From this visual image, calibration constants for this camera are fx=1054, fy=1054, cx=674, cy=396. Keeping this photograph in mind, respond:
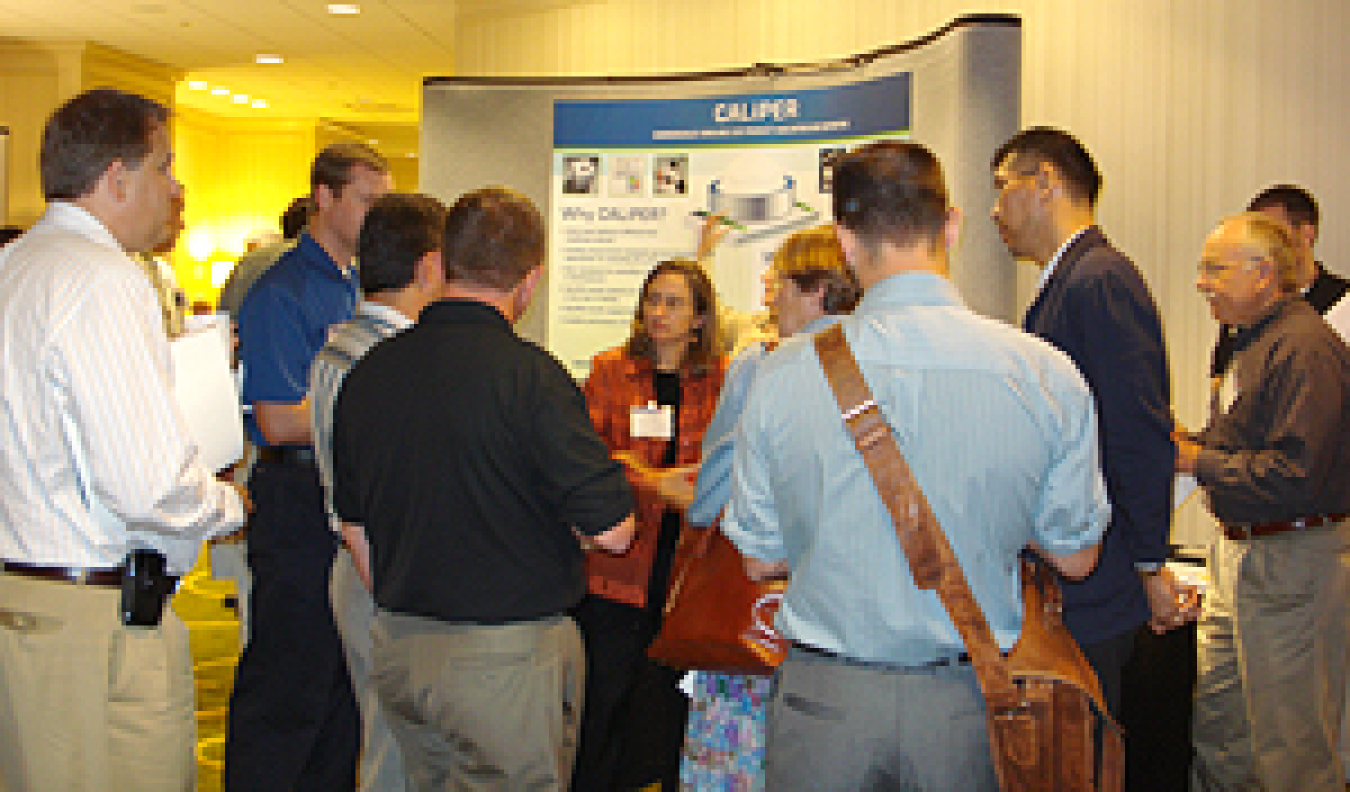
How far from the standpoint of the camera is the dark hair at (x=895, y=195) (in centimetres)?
157

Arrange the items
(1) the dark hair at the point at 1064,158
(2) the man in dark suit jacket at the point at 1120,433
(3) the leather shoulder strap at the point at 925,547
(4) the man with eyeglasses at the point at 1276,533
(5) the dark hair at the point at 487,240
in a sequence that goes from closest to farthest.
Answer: (3) the leather shoulder strap at the point at 925,547
(5) the dark hair at the point at 487,240
(2) the man in dark suit jacket at the point at 1120,433
(1) the dark hair at the point at 1064,158
(4) the man with eyeglasses at the point at 1276,533

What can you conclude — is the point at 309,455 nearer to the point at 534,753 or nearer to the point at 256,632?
the point at 256,632

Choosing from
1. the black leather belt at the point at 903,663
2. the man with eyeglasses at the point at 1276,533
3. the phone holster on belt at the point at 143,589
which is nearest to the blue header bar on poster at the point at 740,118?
the man with eyeglasses at the point at 1276,533

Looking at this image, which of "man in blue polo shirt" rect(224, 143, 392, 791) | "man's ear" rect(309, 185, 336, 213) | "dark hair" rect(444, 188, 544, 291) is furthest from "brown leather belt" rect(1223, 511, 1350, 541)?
"man's ear" rect(309, 185, 336, 213)

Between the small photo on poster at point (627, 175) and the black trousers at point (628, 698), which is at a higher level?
the small photo on poster at point (627, 175)

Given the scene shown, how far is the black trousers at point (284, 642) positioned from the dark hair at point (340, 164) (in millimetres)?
814

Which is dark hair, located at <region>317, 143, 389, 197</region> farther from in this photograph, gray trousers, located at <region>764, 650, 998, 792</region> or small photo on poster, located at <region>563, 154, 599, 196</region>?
small photo on poster, located at <region>563, 154, 599, 196</region>

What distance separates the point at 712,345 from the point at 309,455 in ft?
4.13

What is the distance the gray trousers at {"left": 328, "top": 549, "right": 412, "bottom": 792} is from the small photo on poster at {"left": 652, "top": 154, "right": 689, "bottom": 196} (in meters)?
3.51

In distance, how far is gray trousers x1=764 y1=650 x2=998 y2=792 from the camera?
4.95 ft

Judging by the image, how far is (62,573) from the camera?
1.78 metres

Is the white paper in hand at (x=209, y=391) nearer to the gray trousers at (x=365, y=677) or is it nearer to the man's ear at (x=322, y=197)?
the gray trousers at (x=365, y=677)

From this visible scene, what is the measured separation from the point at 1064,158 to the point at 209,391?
1887mm

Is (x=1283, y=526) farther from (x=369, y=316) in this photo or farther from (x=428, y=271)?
(x=369, y=316)
